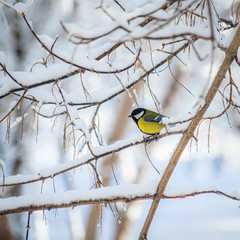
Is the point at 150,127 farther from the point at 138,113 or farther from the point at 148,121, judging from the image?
the point at 138,113

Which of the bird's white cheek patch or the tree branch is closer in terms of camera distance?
the tree branch

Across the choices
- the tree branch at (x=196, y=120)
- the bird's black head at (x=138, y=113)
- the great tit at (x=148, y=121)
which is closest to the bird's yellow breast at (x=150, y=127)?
the great tit at (x=148, y=121)

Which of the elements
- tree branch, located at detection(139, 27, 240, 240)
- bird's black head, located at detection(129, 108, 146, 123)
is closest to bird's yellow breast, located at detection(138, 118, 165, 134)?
bird's black head, located at detection(129, 108, 146, 123)

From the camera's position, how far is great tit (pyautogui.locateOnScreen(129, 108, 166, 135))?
319cm

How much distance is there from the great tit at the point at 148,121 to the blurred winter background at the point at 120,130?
13 cm

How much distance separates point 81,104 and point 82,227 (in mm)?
5864

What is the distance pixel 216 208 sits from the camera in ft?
29.5

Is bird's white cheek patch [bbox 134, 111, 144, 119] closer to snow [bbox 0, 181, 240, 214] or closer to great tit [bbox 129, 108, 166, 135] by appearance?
great tit [bbox 129, 108, 166, 135]

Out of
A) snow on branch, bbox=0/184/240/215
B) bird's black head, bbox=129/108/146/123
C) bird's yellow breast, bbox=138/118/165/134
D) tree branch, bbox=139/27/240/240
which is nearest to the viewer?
tree branch, bbox=139/27/240/240

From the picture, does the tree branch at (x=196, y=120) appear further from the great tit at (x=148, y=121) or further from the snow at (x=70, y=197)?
the great tit at (x=148, y=121)

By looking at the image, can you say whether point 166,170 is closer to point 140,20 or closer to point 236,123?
point 140,20

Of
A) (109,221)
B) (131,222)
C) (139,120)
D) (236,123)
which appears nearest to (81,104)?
(139,120)

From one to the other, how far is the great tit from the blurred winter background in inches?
5.2

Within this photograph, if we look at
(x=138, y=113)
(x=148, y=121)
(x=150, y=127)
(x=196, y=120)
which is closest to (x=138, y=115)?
(x=138, y=113)
